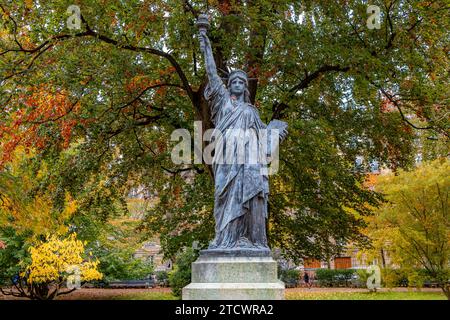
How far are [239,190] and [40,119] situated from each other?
7.65 meters

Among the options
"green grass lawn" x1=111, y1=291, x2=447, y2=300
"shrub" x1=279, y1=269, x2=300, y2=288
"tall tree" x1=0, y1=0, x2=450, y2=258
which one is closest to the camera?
"tall tree" x1=0, y1=0, x2=450, y2=258

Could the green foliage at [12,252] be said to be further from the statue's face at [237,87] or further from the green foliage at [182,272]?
the statue's face at [237,87]

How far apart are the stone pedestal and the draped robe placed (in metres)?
0.21

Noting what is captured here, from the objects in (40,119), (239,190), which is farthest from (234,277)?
(40,119)

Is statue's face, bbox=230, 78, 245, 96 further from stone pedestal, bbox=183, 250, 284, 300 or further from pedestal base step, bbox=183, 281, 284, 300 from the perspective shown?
pedestal base step, bbox=183, 281, 284, 300

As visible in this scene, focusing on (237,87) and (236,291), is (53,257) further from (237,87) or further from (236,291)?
(236,291)

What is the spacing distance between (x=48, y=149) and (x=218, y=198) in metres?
7.74

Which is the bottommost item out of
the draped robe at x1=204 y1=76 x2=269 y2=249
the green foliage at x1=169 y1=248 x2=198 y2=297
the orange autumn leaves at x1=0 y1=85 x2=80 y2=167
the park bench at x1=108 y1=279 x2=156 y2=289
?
the park bench at x1=108 y1=279 x2=156 y2=289

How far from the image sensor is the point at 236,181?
22.0ft

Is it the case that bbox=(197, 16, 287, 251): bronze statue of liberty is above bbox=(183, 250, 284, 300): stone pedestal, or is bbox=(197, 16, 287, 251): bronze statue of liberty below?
above

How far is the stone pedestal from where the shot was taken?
5.90m

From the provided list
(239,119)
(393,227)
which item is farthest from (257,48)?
(393,227)

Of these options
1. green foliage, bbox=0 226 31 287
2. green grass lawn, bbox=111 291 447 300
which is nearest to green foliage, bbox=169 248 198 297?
green grass lawn, bbox=111 291 447 300

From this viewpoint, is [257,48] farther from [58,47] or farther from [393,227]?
[393,227]
